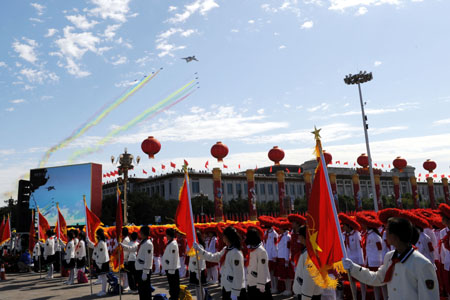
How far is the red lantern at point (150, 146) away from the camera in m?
19.8

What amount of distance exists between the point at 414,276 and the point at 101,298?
931 centimetres

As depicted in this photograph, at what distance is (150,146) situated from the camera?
19828mm

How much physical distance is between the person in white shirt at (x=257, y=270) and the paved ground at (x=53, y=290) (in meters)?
3.95

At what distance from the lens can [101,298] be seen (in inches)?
407

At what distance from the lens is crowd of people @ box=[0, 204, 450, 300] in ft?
10.8

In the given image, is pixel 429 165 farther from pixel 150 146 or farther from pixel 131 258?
pixel 131 258

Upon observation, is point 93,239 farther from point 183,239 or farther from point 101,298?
point 183,239

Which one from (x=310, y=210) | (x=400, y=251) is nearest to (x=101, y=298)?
(x=310, y=210)

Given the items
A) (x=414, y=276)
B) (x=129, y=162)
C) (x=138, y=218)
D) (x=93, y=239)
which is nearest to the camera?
(x=414, y=276)

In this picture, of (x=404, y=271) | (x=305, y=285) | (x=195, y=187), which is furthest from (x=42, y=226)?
(x=195, y=187)

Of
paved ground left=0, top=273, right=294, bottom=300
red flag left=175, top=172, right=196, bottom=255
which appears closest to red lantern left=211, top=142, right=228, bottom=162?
paved ground left=0, top=273, right=294, bottom=300

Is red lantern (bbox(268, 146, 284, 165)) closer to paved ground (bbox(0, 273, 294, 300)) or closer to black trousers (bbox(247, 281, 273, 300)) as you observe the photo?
paved ground (bbox(0, 273, 294, 300))

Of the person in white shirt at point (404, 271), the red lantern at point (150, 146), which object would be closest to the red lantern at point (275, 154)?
the red lantern at point (150, 146)

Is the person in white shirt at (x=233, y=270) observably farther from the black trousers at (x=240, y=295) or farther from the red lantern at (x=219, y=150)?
the red lantern at (x=219, y=150)
